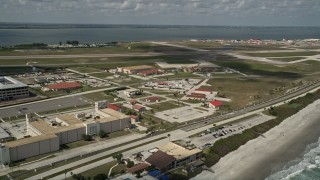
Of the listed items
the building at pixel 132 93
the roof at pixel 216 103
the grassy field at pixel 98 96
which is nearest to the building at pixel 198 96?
the roof at pixel 216 103

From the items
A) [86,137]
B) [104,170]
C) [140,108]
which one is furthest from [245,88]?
[104,170]

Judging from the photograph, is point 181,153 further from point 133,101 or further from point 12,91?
point 12,91

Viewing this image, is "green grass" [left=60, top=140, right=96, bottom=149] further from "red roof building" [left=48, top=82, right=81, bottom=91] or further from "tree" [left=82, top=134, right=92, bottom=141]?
"red roof building" [left=48, top=82, right=81, bottom=91]

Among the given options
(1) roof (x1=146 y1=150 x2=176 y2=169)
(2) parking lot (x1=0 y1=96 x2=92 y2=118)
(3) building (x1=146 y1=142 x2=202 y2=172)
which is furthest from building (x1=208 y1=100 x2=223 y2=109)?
(1) roof (x1=146 y1=150 x2=176 y2=169)

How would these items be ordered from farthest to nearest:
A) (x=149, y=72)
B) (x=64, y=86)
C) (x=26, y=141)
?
1. (x=149, y=72)
2. (x=64, y=86)
3. (x=26, y=141)

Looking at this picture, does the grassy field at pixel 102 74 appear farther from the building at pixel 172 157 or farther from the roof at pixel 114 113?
the building at pixel 172 157
